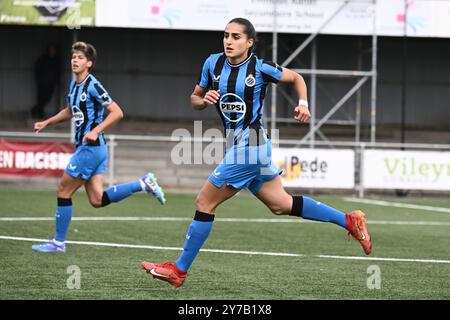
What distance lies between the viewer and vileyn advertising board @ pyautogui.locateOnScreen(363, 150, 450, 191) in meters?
20.4

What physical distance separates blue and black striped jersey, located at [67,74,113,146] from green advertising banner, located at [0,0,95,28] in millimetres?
11224

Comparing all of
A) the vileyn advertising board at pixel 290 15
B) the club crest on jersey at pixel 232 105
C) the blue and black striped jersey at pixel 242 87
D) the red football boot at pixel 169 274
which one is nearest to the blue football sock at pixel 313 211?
the blue and black striped jersey at pixel 242 87

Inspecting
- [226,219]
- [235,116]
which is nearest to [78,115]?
[235,116]

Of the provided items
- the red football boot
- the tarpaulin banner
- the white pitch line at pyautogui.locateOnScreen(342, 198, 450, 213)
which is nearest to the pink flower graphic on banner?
the tarpaulin banner

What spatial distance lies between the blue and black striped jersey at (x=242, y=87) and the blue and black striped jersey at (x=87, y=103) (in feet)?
8.99

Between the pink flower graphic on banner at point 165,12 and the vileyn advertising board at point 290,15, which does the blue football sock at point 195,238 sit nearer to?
the vileyn advertising board at point 290,15

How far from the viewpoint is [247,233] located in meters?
12.6

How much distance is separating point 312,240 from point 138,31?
16.6 metres

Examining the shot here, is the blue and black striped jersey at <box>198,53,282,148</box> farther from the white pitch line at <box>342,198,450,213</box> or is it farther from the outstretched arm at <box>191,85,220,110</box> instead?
the white pitch line at <box>342,198,450,213</box>

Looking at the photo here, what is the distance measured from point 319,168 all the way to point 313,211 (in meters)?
12.1

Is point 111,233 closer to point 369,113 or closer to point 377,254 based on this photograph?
point 377,254

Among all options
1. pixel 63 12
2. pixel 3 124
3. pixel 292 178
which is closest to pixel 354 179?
pixel 292 178

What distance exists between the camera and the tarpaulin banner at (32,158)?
770 inches

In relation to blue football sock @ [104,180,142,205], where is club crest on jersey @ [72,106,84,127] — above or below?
above
